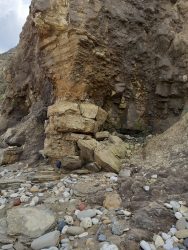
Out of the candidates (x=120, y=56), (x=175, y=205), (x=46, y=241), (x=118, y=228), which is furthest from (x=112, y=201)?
(x=120, y=56)

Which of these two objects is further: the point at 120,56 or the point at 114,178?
the point at 120,56

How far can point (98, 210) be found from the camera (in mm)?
6074

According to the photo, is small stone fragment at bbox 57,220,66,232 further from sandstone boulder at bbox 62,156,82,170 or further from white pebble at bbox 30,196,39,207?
sandstone boulder at bbox 62,156,82,170

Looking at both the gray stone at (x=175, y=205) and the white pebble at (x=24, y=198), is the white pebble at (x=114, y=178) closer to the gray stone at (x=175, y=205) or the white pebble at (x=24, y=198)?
the gray stone at (x=175, y=205)

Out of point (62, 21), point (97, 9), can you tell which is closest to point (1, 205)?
point (62, 21)

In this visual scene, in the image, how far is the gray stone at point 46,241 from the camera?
5160 mm

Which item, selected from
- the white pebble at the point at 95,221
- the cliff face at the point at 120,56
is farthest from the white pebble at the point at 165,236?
the cliff face at the point at 120,56

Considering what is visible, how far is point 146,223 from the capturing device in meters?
5.33

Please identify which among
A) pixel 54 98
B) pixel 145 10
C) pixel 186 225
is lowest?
pixel 186 225

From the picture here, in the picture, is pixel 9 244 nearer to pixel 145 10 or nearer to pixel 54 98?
pixel 54 98

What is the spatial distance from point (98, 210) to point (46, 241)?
123 cm

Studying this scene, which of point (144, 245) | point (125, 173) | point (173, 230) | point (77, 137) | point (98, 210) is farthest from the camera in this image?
point (77, 137)

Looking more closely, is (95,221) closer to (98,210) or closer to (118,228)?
(98,210)

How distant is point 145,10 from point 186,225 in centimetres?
734
